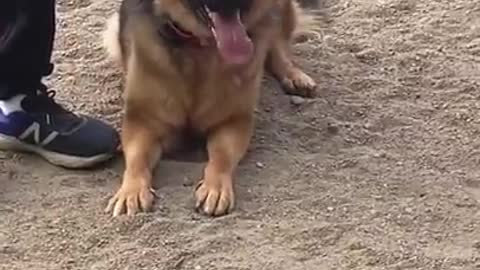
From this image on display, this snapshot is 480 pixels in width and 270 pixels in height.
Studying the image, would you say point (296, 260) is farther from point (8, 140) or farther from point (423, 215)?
point (8, 140)

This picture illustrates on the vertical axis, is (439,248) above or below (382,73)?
above

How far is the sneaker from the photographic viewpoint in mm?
3395

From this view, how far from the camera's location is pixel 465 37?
4.38 meters

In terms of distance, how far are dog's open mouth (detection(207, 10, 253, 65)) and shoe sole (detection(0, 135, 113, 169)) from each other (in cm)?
50

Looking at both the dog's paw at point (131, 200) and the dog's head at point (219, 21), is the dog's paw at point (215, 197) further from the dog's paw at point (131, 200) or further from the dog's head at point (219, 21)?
the dog's head at point (219, 21)

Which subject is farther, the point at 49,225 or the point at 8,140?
the point at 8,140

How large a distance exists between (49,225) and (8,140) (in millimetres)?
506

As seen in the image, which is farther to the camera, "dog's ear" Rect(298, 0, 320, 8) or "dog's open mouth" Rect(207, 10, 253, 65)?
"dog's ear" Rect(298, 0, 320, 8)

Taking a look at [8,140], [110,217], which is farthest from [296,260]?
[8,140]

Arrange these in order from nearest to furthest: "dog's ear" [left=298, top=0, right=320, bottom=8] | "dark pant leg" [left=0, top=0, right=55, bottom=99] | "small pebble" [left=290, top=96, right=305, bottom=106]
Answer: "dark pant leg" [left=0, top=0, right=55, bottom=99] < "small pebble" [left=290, top=96, right=305, bottom=106] < "dog's ear" [left=298, top=0, right=320, bottom=8]

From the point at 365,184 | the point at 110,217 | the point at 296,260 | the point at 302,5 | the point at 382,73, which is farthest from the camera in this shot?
the point at 302,5

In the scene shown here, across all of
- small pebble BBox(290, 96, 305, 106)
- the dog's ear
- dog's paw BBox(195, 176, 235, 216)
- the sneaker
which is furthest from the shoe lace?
the dog's ear

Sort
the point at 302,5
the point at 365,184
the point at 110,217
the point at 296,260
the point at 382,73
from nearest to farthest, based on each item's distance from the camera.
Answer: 1. the point at 296,260
2. the point at 110,217
3. the point at 365,184
4. the point at 382,73
5. the point at 302,5

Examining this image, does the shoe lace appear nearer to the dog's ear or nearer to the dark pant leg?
the dark pant leg
